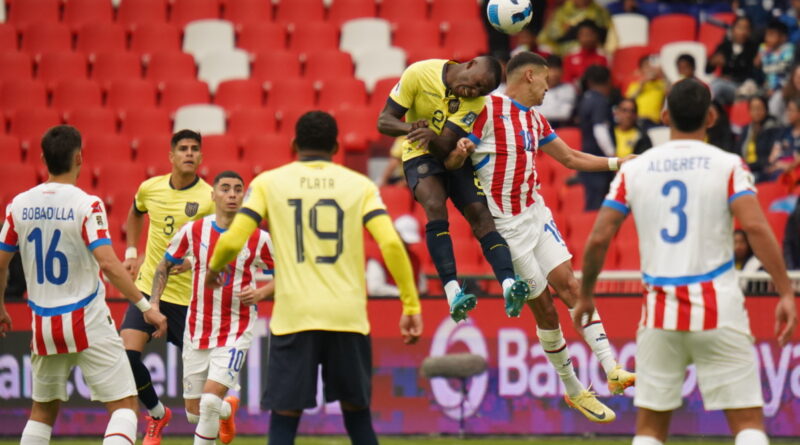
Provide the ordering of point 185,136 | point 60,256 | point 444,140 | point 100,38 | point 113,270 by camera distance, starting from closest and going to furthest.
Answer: point 113,270 → point 60,256 → point 444,140 → point 185,136 → point 100,38

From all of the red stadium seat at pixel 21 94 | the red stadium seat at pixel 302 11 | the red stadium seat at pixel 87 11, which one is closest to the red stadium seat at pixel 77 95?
the red stadium seat at pixel 21 94

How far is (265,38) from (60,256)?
10516 mm

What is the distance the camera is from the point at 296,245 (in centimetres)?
712

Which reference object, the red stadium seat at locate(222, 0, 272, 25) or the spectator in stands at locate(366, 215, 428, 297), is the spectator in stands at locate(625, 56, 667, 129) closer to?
the spectator in stands at locate(366, 215, 428, 297)

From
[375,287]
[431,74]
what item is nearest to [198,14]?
[375,287]

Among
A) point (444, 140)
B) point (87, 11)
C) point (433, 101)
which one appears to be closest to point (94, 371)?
point (444, 140)

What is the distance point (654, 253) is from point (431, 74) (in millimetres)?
2859

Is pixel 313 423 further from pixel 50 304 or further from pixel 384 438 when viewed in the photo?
pixel 50 304

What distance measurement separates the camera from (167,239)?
10.4m

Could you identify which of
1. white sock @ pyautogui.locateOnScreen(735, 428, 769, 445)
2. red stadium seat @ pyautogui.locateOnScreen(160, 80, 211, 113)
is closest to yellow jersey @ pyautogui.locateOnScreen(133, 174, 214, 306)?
white sock @ pyautogui.locateOnScreen(735, 428, 769, 445)

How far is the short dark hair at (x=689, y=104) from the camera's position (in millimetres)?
6570

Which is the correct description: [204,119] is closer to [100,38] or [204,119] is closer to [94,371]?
[100,38]

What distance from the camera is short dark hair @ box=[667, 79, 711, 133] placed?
6.57 metres

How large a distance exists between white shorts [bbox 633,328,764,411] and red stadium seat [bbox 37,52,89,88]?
12709 mm
